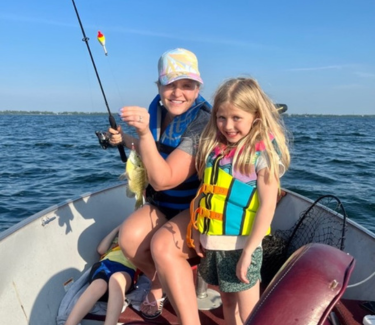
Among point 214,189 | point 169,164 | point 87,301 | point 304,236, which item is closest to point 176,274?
point 214,189

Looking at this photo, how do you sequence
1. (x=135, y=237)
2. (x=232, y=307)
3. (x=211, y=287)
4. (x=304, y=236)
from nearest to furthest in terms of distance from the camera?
(x=232, y=307) < (x=135, y=237) < (x=211, y=287) < (x=304, y=236)

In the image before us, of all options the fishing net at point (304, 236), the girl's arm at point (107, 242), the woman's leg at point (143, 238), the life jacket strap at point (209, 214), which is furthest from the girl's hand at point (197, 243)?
the girl's arm at point (107, 242)

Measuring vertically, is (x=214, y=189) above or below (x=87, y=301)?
above

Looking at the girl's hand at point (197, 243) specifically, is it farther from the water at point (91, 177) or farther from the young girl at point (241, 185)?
the water at point (91, 177)

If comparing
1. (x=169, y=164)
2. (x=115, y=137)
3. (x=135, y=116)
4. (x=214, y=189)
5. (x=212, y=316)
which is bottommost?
(x=212, y=316)

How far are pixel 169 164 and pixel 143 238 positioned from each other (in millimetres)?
651

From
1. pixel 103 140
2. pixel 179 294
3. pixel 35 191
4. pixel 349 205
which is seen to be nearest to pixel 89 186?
pixel 35 191

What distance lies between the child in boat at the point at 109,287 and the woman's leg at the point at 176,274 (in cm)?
48

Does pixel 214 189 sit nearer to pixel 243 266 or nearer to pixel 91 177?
pixel 243 266

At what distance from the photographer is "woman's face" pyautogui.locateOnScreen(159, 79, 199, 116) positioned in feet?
8.76

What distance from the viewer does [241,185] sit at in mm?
2318

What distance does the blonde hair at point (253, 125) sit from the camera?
2314 millimetres

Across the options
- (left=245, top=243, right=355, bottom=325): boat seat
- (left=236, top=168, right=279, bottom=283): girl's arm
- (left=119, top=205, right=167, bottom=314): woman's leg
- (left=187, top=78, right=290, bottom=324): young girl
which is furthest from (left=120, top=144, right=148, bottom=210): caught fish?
(left=245, top=243, right=355, bottom=325): boat seat

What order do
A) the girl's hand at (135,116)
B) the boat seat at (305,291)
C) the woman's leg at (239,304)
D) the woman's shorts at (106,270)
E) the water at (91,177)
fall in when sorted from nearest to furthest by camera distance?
the boat seat at (305,291)
the girl's hand at (135,116)
the woman's leg at (239,304)
the woman's shorts at (106,270)
the water at (91,177)
